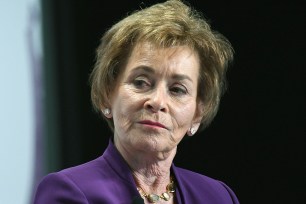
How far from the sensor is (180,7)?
2.05 metres

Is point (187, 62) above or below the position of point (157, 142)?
above

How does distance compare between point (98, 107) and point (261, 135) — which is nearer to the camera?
point (98, 107)

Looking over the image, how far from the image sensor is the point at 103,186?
1813mm

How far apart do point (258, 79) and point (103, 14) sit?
732mm

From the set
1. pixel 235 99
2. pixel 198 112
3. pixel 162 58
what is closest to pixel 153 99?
pixel 162 58

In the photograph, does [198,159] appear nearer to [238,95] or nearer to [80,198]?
[238,95]

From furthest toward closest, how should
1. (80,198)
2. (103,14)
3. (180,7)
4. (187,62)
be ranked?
(103,14), (180,7), (187,62), (80,198)

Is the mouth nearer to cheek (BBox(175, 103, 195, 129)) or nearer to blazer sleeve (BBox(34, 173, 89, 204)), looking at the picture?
cheek (BBox(175, 103, 195, 129))

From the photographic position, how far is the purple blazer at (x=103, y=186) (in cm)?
173

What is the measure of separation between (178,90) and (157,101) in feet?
0.36

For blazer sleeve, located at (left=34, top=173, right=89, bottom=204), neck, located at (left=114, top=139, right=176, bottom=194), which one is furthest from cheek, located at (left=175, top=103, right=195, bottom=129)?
blazer sleeve, located at (left=34, top=173, right=89, bottom=204)

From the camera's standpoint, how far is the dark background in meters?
2.59

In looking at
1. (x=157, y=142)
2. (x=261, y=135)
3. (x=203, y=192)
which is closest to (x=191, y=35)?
(x=157, y=142)

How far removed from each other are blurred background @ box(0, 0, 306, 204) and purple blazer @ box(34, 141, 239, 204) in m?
0.58
